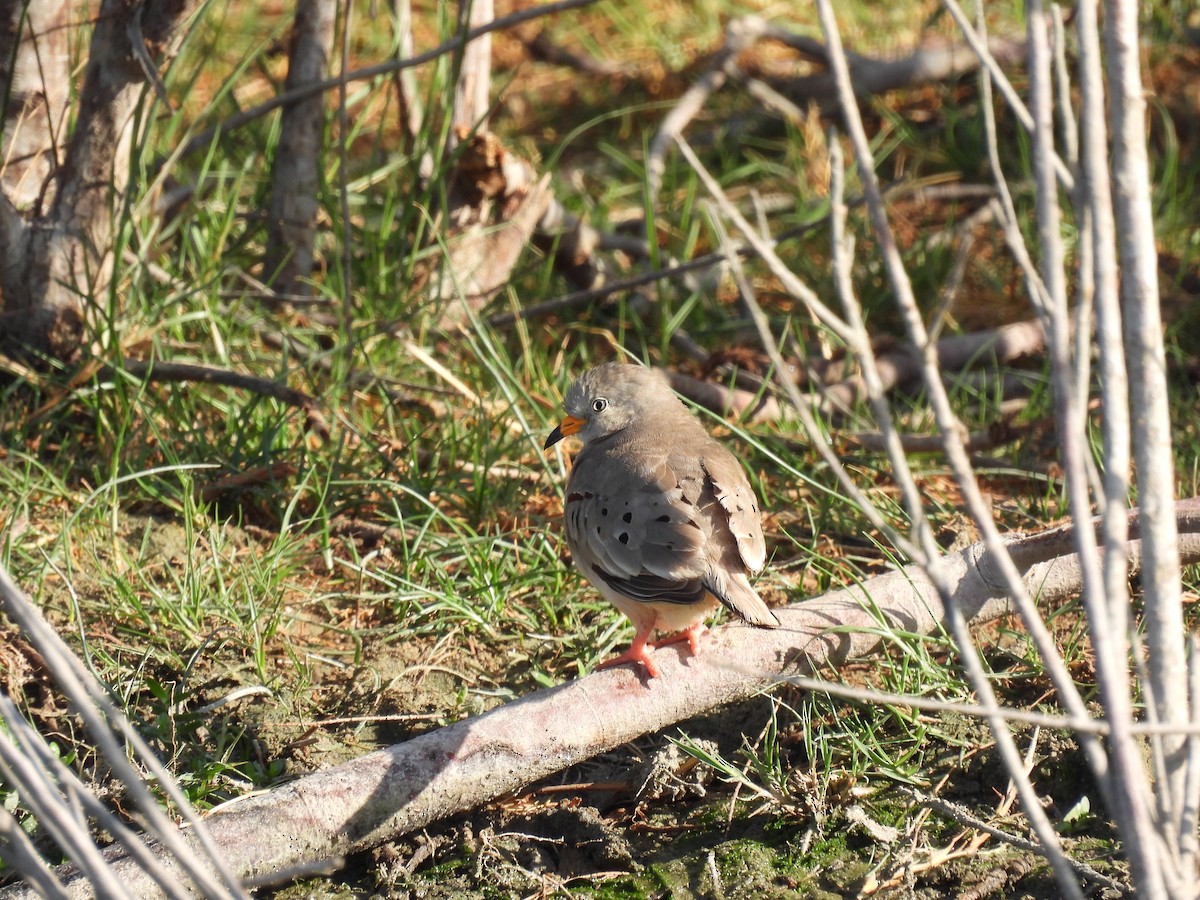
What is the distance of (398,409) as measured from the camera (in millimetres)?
5223

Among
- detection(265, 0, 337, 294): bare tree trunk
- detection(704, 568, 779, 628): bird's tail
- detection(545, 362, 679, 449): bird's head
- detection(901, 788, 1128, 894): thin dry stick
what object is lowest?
detection(901, 788, 1128, 894): thin dry stick

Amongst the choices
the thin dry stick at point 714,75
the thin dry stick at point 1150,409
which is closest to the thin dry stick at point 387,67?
the thin dry stick at point 714,75

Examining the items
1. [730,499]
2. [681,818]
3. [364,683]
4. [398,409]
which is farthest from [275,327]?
[681,818]

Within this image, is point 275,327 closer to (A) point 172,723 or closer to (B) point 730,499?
(A) point 172,723

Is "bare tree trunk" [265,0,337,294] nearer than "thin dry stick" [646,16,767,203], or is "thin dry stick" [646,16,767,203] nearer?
"bare tree trunk" [265,0,337,294]

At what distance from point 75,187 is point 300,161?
3.65 ft

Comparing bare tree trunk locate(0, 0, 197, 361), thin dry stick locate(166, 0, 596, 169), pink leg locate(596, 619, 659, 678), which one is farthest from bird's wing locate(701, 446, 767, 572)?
bare tree trunk locate(0, 0, 197, 361)

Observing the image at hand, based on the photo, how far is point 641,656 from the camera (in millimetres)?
3578

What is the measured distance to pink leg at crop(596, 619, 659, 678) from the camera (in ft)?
11.5

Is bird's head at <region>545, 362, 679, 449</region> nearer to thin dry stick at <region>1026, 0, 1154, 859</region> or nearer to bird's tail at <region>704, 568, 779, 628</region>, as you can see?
bird's tail at <region>704, 568, 779, 628</region>

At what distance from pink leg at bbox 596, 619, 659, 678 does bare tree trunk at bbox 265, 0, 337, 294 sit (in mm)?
2667

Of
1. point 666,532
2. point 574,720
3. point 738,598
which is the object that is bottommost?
point 574,720

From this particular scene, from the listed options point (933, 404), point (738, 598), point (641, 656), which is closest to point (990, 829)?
point (738, 598)

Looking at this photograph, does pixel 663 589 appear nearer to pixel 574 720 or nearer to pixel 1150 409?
pixel 574 720
